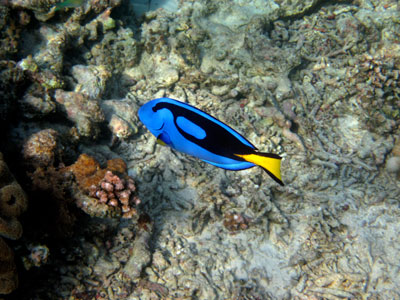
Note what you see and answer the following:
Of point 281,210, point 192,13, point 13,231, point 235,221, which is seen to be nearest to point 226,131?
point 13,231

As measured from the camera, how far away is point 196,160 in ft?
16.0

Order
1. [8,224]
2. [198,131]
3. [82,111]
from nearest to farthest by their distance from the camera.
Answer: [198,131]
[8,224]
[82,111]

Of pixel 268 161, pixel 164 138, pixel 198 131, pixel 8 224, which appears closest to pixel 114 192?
pixel 8 224

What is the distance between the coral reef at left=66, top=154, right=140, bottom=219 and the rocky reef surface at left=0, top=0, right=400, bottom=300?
16mm

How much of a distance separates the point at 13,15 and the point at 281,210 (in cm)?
576

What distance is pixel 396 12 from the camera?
7207 millimetres

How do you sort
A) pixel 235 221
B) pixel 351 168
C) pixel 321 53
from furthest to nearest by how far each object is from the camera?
pixel 321 53, pixel 351 168, pixel 235 221

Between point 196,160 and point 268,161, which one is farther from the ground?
point 268,161

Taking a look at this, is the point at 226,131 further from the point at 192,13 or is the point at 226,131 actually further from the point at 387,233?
the point at 192,13

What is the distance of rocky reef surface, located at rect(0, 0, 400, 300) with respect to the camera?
127 inches

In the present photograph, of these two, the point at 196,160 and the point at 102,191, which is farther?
the point at 196,160

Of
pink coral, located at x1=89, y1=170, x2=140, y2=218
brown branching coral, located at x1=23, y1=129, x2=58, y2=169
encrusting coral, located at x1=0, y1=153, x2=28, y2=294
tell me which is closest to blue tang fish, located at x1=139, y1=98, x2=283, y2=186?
pink coral, located at x1=89, y1=170, x2=140, y2=218

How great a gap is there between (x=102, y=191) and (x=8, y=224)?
3.07 feet

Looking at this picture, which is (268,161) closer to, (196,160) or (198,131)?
(198,131)
